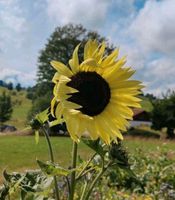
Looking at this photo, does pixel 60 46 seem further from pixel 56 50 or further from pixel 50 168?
pixel 50 168

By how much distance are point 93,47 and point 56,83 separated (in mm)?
219

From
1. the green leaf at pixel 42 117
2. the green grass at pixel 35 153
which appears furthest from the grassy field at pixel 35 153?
the green leaf at pixel 42 117

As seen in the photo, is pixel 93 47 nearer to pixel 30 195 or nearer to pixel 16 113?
pixel 30 195

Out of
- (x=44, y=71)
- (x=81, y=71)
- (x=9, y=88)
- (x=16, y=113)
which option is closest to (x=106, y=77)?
(x=81, y=71)

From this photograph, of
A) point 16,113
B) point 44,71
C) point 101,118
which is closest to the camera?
point 101,118

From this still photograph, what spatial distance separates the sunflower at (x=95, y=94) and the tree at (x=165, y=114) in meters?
51.5

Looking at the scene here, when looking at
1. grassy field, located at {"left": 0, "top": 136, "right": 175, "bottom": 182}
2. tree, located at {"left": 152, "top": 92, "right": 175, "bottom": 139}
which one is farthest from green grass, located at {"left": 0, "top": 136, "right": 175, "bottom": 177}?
tree, located at {"left": 152, "top": 92, "right": 175, "bottom": 139}

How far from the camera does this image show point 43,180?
6.45 feet

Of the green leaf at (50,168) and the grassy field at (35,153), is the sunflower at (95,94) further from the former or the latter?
the grassy field at (35,153)

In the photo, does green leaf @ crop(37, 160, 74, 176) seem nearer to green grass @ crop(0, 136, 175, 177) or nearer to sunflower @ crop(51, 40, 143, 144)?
sunflower @ crop(51, 40, 143, 144)

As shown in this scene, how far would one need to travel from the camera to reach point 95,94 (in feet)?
5.76

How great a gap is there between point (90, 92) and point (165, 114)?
52.5 metres

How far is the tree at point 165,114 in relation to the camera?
53112 millimetres

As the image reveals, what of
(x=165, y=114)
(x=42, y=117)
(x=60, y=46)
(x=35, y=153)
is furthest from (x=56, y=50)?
(x=42, y=117)
